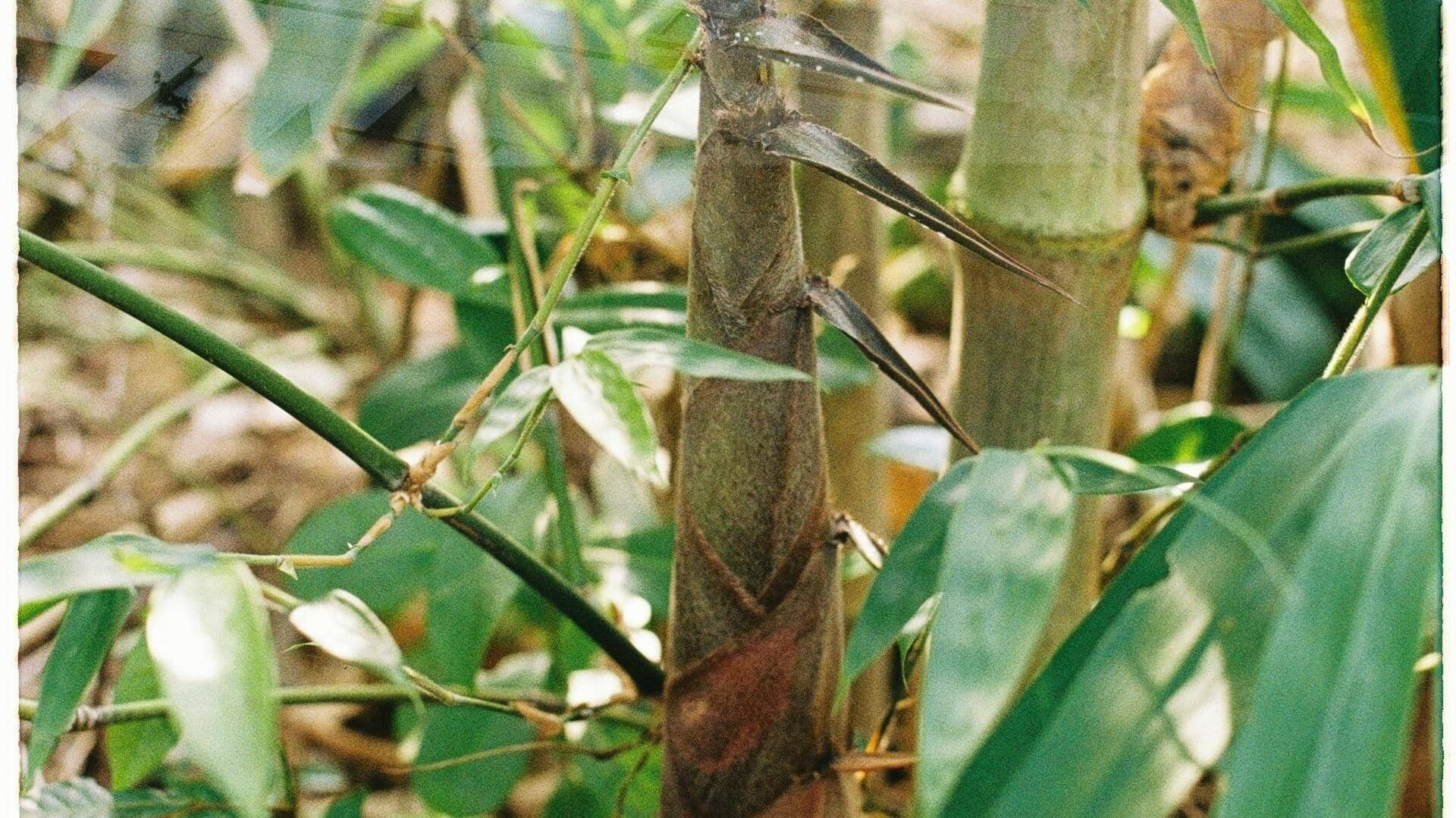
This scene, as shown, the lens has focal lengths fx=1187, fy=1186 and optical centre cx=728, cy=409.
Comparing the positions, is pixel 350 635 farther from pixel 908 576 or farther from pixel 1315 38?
pixel 1315 38

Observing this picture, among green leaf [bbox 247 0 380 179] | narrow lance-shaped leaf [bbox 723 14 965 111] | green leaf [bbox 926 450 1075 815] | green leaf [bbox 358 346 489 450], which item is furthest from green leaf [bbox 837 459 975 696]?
green leaf [bbox 358 346 489 450]

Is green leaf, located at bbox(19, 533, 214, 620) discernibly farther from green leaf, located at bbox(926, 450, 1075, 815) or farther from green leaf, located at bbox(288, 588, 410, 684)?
green leaf, located at bbox(926, 450, 1075, 815)

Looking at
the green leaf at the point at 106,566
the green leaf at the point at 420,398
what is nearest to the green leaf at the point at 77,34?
the green leaf at the point at 106,566

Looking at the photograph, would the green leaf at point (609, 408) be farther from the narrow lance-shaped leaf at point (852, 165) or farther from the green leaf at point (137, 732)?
the green leaf at point (137, 732)

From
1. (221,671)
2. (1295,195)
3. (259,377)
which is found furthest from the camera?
(1295,195)

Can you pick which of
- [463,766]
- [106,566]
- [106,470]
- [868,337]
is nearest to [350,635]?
[106,566]

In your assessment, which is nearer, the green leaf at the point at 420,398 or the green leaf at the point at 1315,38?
the green leaf at the point at 1315,38

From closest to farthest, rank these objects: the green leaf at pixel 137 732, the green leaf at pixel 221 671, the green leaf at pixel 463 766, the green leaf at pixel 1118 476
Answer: the green leaf at pixel 221 671 → the green leaf at pixel 1118 476 → the green leaf at pixel 137 732 → the green leaf at pixel 463 766

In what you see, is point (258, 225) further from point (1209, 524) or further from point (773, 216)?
point (1209, 524)

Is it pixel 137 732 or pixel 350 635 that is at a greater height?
pixel 350 635
